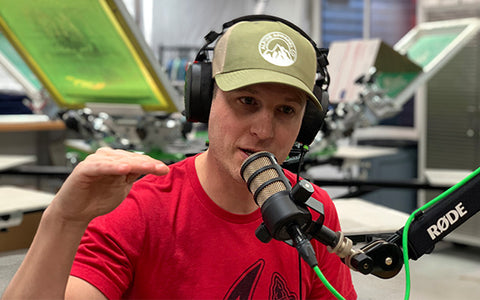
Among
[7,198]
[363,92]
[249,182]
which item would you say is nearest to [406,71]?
[363,92]

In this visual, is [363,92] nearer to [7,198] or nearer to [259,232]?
[7,198]

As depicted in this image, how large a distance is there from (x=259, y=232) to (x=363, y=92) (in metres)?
2.14

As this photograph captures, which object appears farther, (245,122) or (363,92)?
(363,92)

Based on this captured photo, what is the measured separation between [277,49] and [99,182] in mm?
356

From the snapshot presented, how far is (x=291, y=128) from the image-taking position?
87cm

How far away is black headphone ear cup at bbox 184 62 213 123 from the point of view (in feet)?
3.09

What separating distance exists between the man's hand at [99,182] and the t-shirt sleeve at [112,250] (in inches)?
5.8

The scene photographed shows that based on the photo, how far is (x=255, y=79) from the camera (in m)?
0.81

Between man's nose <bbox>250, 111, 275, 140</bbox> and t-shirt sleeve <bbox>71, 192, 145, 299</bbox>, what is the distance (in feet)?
0.78

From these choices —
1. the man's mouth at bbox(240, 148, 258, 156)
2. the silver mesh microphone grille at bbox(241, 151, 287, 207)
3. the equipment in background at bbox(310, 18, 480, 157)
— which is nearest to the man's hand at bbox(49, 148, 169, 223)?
the silver mesh microphone grille at bbox(241, 151, 287, 207)

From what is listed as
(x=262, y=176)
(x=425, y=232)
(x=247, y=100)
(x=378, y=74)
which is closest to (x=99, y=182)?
(x=262, y=176)

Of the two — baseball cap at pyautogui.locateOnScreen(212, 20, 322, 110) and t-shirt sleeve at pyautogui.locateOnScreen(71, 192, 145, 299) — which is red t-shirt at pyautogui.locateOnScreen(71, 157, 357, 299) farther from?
baseball cap at pyautogui.locateOnScreen(212, 20, 322, 110)

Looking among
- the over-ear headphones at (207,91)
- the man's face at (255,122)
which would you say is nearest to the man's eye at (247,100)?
the man's face at (255,122)

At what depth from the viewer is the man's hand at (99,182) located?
603 millimetres
